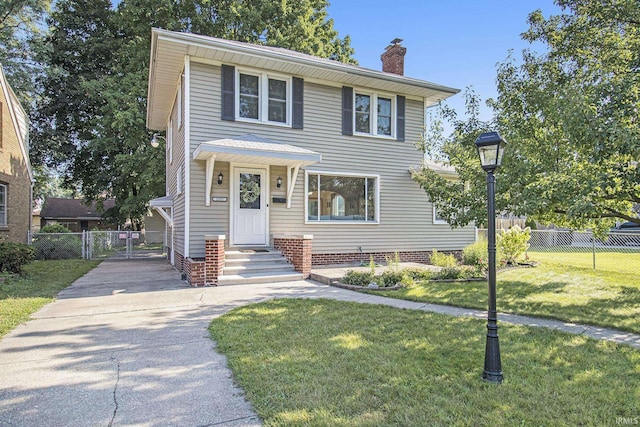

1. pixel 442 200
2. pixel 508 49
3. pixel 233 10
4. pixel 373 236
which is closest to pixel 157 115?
pixel 233 10

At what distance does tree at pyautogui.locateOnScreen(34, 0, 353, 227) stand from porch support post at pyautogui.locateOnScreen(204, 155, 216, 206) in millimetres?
9601

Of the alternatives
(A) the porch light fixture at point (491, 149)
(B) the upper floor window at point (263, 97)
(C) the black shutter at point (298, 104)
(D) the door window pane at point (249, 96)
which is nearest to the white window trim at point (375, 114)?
(C) the black shutter at point (298, 104)

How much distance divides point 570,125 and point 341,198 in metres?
6.40

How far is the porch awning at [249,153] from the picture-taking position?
27.6 ft

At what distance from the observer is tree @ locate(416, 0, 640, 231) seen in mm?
5531

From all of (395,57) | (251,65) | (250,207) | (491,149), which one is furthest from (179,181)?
(491,149)

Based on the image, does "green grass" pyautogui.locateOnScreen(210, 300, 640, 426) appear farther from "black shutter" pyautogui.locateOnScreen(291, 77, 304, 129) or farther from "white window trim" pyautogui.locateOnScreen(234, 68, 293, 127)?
"black shutter" pyautogui.locateOnScreen(291, 77, 304, 129)

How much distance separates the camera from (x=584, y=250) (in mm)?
15664

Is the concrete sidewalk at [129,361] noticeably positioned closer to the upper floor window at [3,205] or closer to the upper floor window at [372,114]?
the upper floor window at [372,114]

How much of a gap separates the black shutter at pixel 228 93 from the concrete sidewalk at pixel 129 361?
4749 millimetres

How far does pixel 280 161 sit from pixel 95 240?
10417 mm

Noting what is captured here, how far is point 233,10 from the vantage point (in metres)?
18.4

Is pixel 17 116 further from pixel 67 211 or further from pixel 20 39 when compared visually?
pixel 67 211

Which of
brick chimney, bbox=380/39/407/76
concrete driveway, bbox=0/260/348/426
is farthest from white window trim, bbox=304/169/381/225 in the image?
brick chimney, bbox=380/39/407/76
